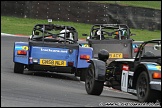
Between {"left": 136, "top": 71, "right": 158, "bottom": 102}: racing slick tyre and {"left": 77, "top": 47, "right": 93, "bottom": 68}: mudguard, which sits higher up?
{"left": 77, "top": 47, "right": 93, "bottom": 68}: mudguard

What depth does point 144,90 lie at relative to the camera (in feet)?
25.9

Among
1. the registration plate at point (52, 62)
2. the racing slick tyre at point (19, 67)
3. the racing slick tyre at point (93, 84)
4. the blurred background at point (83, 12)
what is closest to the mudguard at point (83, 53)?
the registration plate at point (52, 62)

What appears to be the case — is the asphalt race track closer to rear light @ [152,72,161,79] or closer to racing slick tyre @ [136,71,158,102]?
racing slick tyre @ [136,71,158,102]

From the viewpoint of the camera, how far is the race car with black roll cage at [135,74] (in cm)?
765

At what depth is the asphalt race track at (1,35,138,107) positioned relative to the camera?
309 inches

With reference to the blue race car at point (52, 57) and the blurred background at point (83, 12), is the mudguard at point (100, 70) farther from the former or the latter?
the blurred background at point (83, 12)

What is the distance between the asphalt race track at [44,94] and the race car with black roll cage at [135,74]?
0.28 meters

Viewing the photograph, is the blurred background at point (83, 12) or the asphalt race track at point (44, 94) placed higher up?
the blurred background at point (83, 12)

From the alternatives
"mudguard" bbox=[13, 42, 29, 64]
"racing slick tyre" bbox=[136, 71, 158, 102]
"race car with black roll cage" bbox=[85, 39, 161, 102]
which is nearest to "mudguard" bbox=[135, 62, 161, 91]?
"race car with black roll cage" bbox=[85, 39, 161, 102]

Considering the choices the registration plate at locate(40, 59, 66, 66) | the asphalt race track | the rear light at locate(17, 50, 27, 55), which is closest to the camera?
the asphalt race track

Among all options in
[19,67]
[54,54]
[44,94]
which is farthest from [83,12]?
[44,94]

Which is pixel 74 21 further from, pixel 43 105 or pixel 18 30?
pixel 43 105

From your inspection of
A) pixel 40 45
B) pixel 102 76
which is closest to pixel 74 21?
pixel 40 45

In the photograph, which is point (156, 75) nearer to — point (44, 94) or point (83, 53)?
point (44, 94)
